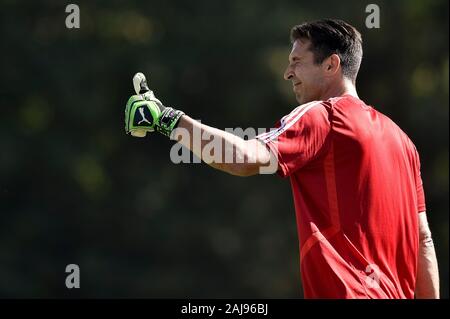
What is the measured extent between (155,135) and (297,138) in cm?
1476

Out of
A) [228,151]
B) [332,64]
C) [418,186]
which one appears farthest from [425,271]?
[228,151]

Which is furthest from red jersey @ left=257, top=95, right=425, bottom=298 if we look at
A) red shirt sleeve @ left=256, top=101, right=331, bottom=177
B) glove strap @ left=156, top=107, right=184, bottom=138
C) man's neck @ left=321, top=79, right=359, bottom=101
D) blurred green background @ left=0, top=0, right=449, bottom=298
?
blurred green background @ left=0, top=0, right=449, bottom=298

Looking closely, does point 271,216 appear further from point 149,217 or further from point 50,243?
point 50,243

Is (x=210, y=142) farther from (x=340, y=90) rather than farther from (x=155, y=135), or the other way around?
(x=155, y=135)

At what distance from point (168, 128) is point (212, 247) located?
48.6 feet

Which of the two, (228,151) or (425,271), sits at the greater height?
(228,151)

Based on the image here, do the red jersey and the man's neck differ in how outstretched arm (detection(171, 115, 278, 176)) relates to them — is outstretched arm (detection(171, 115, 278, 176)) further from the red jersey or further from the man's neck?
the man's neck

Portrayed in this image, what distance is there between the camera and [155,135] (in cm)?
1927

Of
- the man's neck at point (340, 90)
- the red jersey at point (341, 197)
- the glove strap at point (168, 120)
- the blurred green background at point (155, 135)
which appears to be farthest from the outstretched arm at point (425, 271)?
the blurred green background at point (155, 135)

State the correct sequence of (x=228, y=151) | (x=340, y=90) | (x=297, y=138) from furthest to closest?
(x=340, y=90) → (x=297, y=138) → (x=228, y=151)

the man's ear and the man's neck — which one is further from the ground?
the man's ear

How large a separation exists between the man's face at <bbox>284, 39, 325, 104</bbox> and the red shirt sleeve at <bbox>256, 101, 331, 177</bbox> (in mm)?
470

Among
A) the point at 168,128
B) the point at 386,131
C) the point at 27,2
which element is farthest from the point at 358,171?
the point at 27,2

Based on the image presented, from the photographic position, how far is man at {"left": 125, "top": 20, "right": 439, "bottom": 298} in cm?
456
